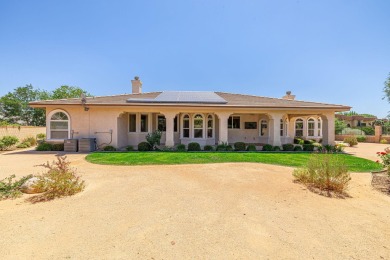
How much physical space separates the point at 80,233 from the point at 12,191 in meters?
3.72

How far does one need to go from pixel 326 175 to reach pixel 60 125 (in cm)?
1638

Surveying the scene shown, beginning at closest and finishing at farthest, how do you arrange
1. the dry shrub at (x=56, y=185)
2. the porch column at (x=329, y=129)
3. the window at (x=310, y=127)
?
the dry shrub at (x=56, y=185)
the porch column at (x=329, y=129)
the window at (x=310, y=127)

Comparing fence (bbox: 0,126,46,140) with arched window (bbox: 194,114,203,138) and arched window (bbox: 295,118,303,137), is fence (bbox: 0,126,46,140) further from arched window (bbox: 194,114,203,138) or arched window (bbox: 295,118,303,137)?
arched window (bbox: 295,118,303,137)

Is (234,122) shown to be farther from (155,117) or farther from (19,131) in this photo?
(19,131)

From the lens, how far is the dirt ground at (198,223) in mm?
2879

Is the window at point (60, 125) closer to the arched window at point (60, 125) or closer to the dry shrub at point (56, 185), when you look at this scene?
the arched window at point (60, 125)

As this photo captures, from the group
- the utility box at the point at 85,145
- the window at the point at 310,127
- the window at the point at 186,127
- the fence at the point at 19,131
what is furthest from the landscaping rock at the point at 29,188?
the window at the point at 310,127

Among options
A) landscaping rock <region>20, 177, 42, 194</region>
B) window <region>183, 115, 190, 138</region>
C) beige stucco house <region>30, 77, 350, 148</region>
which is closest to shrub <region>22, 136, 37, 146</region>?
beige stucco house <region>30, 77, 350, 148</region>

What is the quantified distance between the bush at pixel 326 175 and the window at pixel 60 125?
609 inches

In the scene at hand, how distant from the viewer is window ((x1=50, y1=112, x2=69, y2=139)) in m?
13.9

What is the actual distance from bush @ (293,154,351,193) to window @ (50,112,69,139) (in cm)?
1546

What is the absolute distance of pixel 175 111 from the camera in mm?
14344

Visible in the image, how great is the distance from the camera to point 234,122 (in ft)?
57.7

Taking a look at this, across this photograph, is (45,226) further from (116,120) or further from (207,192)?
(116,120)
